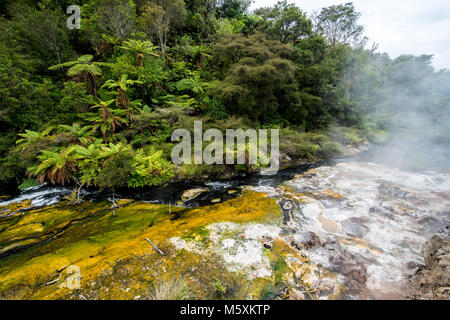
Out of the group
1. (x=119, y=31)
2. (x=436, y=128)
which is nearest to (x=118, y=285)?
(x=119, y=31)

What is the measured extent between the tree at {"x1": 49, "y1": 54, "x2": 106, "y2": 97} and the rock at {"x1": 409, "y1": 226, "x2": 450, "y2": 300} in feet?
38.1

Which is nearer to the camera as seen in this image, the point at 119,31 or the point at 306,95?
the point at 119,31

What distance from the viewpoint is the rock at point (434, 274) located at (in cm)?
232

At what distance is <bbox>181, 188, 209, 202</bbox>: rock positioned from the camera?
5582 mm

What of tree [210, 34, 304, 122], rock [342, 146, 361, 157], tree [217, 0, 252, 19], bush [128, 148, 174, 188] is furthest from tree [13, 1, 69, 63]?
rock [342, 146, 361, 157]

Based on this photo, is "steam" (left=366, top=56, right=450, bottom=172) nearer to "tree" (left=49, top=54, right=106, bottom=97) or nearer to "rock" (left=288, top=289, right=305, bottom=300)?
"rock" (left=288, top=289, right=305, bottom=300)

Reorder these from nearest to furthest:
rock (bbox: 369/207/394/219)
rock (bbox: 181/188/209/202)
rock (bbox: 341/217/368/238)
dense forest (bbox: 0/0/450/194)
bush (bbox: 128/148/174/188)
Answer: rock (bbox: 341/217/368/238)
rock (bbox: 369/207/394/219)
rock (bbox: 181/188/209/202)
bush (bbox: 128/148/174/188)
dense forest (bbox: 0/0/450/194)

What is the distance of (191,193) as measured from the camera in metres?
5.88

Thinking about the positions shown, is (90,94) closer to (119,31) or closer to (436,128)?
(119,31)

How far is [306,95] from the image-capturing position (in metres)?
12.4

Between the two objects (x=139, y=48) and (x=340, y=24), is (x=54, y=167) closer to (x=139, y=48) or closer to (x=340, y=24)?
(x=139, y=48)

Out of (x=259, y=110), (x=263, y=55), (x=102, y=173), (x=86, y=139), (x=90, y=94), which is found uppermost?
(x=263, y=55)

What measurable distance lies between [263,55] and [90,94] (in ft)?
30.7

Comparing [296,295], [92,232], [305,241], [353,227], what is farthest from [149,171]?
[353,227]
